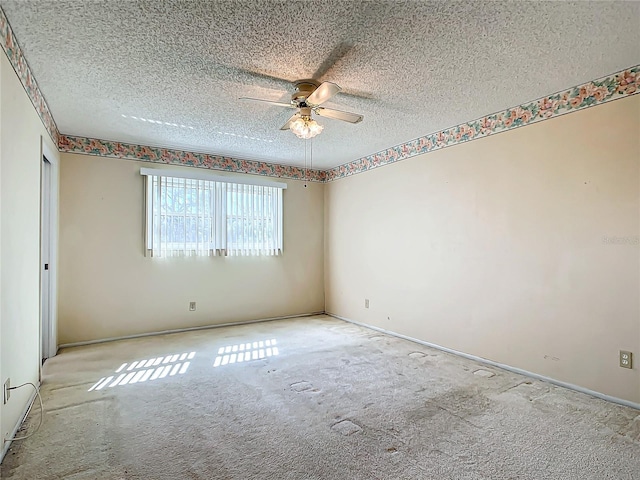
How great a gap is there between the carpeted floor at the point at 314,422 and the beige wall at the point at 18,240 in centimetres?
35

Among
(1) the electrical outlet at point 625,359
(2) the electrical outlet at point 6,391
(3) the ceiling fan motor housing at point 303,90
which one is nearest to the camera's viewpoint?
(2) the electrical outlet at point 6,391

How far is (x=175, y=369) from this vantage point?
3.28 meters

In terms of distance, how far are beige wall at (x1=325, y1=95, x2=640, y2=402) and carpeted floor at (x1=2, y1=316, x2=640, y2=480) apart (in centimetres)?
35

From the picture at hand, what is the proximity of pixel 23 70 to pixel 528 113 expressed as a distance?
3979mm

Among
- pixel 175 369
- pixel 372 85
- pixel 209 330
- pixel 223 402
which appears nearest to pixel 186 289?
pixel 209 330

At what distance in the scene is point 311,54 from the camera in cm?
230

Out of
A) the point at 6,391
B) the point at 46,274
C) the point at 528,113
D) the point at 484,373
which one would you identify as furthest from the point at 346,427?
the point at 46,274

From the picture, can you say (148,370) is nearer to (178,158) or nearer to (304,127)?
(304,127)

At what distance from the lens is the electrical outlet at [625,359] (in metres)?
2.53

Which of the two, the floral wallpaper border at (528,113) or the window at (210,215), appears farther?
the window at (210,215)

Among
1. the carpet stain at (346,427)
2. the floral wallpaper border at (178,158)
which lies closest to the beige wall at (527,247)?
the floral wallpaper border at (178,158)

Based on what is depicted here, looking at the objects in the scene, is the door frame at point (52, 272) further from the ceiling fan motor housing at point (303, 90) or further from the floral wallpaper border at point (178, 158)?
the ceiling fan motor housing at point (303, 90)

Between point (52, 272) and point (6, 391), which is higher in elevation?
point (52, 272)

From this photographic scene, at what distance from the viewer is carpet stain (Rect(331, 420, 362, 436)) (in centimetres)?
218
